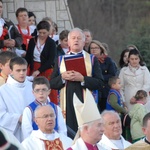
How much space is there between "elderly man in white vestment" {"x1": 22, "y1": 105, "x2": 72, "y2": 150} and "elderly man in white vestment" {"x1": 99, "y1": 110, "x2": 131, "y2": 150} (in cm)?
49

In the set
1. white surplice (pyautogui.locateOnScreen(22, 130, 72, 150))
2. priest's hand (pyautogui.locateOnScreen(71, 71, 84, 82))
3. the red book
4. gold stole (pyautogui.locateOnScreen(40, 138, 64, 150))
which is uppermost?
the red book

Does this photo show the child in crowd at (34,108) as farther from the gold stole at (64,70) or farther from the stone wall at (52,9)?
the stone wall at (52,9)

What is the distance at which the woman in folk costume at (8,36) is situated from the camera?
13.0 metres

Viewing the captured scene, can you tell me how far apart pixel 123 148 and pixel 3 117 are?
1512 mm

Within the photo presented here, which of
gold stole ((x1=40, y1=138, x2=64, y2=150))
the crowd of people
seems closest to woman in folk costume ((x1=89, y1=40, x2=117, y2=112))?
A: the crowd of people

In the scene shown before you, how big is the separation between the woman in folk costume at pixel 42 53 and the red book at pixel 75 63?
1881 mm

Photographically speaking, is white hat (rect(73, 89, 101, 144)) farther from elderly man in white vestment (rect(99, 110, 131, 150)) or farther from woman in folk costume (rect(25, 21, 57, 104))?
woman in folk costume (rect(25, 21, 57, 104))

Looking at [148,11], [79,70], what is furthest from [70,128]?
[148,11]

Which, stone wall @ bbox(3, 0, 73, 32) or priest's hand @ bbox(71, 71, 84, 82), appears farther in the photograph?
stone wall @ bbox(3, 0, 73, 32)

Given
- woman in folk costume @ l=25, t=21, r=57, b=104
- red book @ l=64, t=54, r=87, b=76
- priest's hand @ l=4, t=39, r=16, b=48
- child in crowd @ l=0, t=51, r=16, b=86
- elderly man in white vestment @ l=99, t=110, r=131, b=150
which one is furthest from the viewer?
woman in folk costume @ l=25, t=21, r=57, b=104

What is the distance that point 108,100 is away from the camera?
1336 centimetres

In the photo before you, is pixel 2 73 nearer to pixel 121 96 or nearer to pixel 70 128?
pixel 70 128

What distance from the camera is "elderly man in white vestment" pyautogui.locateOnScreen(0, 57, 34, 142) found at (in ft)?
34.6

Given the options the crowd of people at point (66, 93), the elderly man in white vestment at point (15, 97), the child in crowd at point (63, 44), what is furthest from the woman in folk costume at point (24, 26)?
the elderly man in white vestment at point (15, 97)
